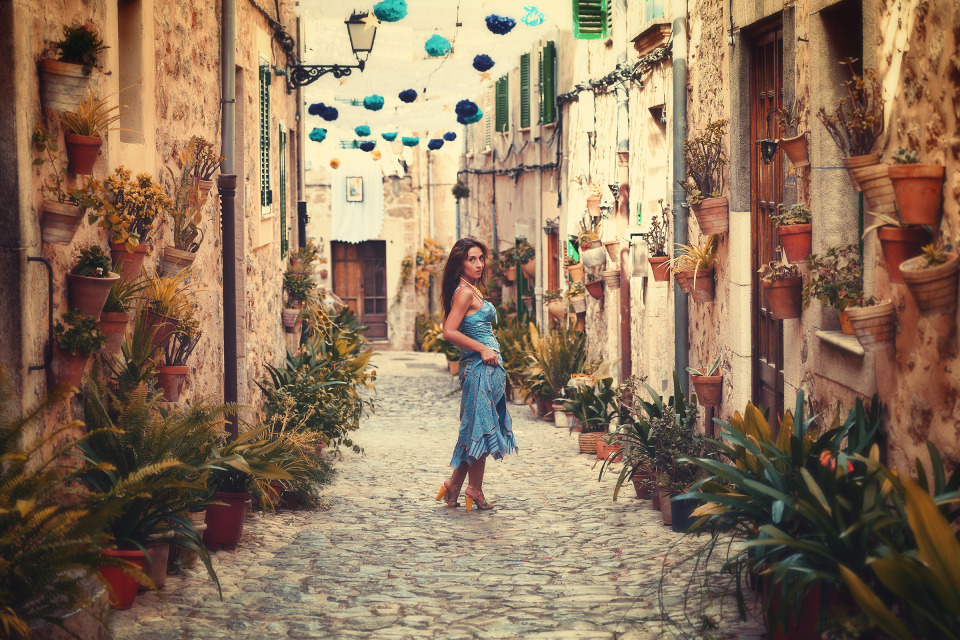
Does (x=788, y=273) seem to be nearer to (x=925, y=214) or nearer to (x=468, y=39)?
(x=925, y=214)

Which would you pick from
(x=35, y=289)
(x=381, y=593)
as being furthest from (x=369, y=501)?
(x=35, y=289)

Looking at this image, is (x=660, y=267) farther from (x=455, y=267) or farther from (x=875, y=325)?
(x=875, y=325)

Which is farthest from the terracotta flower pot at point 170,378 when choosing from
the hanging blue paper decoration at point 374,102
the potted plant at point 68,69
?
the hanging blue paper decoration at point 374,102

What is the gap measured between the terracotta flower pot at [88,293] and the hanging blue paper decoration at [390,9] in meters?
6.53

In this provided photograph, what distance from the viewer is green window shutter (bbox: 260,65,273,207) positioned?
9102 mm

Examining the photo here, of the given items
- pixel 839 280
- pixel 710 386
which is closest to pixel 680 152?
pixel 710 386

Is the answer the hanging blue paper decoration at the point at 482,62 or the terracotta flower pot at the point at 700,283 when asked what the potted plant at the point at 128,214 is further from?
the hanging blue paper decoration at the point at 482,62

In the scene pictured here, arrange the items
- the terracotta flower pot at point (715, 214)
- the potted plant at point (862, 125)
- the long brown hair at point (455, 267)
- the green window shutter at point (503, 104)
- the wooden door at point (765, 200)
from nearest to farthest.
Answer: the potted plant at point (862, 125)
the wooden door at point (765, 200)
the terracotta flower pot at point (715, 214)
the long brown hair at point (455, 267)
the green window shutter at point (503, 104)

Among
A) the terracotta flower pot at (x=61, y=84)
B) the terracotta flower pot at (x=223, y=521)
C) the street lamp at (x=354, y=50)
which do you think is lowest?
the terracotta flower pot at (x=223, y=521)

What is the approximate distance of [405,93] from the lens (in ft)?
49.9

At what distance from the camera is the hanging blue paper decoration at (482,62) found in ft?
43.6

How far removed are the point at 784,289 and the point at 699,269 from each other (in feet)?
5.80

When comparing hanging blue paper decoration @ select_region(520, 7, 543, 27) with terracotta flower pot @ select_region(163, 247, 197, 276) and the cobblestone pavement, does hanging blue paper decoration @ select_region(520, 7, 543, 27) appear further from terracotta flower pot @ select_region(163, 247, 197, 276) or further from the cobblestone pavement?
terracotta flower pot @ select_region(163, 247, 197, 276)

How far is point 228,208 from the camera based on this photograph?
23.9ft
